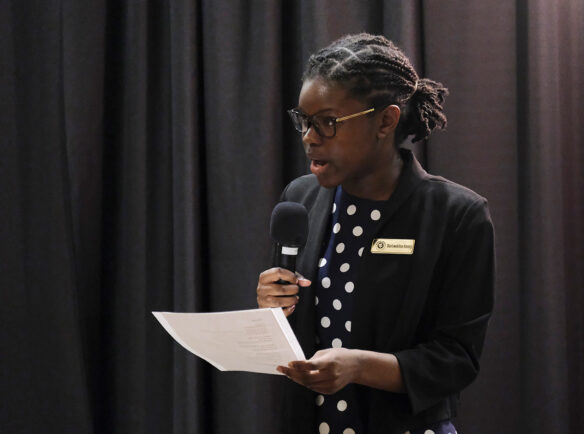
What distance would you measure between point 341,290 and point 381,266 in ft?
0.33

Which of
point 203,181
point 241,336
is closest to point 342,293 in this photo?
point 241,336

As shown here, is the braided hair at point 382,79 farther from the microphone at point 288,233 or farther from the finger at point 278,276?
the finger at point 278,276

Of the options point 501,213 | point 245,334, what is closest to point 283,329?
point 245,334

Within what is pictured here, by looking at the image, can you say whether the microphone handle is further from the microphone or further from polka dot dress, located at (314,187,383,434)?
polka dot dress, located at (314,187,383,434)

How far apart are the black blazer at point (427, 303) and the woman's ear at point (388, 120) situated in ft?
0.44

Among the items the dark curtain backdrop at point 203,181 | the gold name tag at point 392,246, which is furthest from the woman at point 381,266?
the dark curtain backdrop at point 203,181

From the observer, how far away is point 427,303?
51.8 inches

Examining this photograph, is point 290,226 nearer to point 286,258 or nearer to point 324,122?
point 286,258

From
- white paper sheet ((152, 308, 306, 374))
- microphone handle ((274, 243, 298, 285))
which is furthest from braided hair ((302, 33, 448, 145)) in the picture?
white paper sheet ((152, 308, 306, 374))

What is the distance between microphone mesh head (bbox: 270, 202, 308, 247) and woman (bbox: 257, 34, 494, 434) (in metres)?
0.08

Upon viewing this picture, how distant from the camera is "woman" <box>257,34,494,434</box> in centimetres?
127

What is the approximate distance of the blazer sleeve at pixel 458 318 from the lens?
125 centimetres

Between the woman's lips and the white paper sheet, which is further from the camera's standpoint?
the woman's lips

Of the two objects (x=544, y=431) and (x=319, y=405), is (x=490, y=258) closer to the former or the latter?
(x=319, y=405)
